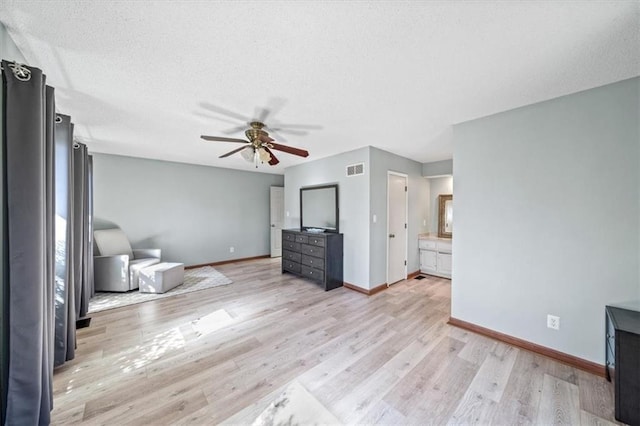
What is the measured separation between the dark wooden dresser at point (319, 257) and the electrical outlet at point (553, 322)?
263 centimetres

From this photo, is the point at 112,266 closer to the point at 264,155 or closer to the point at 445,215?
the point at 264,155

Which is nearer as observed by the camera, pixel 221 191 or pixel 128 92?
pixel 128 92

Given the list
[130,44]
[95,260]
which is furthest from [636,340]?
[95,260]

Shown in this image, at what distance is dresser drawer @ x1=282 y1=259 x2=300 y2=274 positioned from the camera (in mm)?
4480

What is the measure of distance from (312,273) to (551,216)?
320cm

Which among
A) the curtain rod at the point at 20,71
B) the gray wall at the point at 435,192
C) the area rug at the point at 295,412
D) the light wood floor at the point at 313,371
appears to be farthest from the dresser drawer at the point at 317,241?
the curtain rod at the point at 20,71

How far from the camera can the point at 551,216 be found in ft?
6.97

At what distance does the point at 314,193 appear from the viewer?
4629 mm

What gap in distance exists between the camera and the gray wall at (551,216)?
184 cm

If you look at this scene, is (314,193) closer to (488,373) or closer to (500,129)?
(500,129)

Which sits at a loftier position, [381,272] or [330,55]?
[330,55]

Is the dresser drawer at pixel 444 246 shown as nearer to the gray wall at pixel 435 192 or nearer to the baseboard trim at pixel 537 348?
the gray wall at pixel 435 192

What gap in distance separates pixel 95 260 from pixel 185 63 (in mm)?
3703

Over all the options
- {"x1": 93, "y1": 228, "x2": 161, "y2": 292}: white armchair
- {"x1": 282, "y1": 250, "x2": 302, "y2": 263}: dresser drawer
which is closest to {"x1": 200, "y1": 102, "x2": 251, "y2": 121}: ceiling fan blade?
{"x1": 282, "y1": 250, "x2": 302, "y2": 263}: dresser drawer
